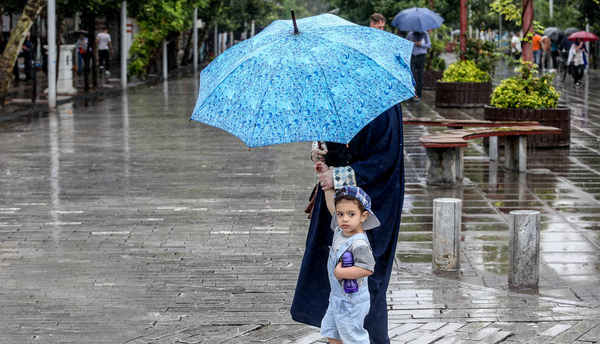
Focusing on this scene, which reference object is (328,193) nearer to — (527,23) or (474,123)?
(474,123)

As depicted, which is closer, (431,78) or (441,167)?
(441,167)

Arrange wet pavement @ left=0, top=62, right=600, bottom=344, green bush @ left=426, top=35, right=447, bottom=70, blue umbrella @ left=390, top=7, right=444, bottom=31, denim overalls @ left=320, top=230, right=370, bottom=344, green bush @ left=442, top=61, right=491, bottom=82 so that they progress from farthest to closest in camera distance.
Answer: green bush @ left=426, top=35, right=447, bottom=70, blue umbrella @ left=390, top=7, right=444, bottom=31, green bush @ left=442, top=61, right=491, bottom=82, wet pavement @ left=0, top=62, right=600, bottom=344, denim overalls @ left=320, top=230, right=370, bottom=344

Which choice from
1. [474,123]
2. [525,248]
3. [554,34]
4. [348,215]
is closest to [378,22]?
[525,248]

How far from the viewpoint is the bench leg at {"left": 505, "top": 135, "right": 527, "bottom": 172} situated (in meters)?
11.4

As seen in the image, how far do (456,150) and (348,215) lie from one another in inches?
272

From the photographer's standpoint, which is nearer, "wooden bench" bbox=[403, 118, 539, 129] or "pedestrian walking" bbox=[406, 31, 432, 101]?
"wooden bench" bbox=[403, 118, 539, 129]

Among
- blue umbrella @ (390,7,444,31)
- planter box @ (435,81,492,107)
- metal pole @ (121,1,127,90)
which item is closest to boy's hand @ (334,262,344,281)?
planter box @ (435,81,492,107)

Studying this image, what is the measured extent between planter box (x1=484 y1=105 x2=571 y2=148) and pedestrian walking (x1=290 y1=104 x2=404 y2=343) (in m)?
9.53

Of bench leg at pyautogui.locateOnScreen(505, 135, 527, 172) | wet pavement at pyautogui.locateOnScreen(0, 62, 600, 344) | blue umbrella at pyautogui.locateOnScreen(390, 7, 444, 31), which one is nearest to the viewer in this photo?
wet pavement at pyautogui.locateOnScreen(0, 62, 600, 344)

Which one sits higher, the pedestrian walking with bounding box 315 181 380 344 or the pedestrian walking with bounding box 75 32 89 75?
the pedestrian walking with bounding box 75 32 89 75

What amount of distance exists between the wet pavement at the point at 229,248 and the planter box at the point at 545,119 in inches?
16.3

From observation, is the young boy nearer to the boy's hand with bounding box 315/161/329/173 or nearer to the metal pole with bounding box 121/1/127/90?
the boy's hand with bounding box 315/161/329/173

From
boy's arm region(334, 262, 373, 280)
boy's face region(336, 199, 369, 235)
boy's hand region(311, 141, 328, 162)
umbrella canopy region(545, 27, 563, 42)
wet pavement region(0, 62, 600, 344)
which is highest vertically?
umbrella canopy region(545, 27, 563, 42)

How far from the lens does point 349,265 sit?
159 inches
